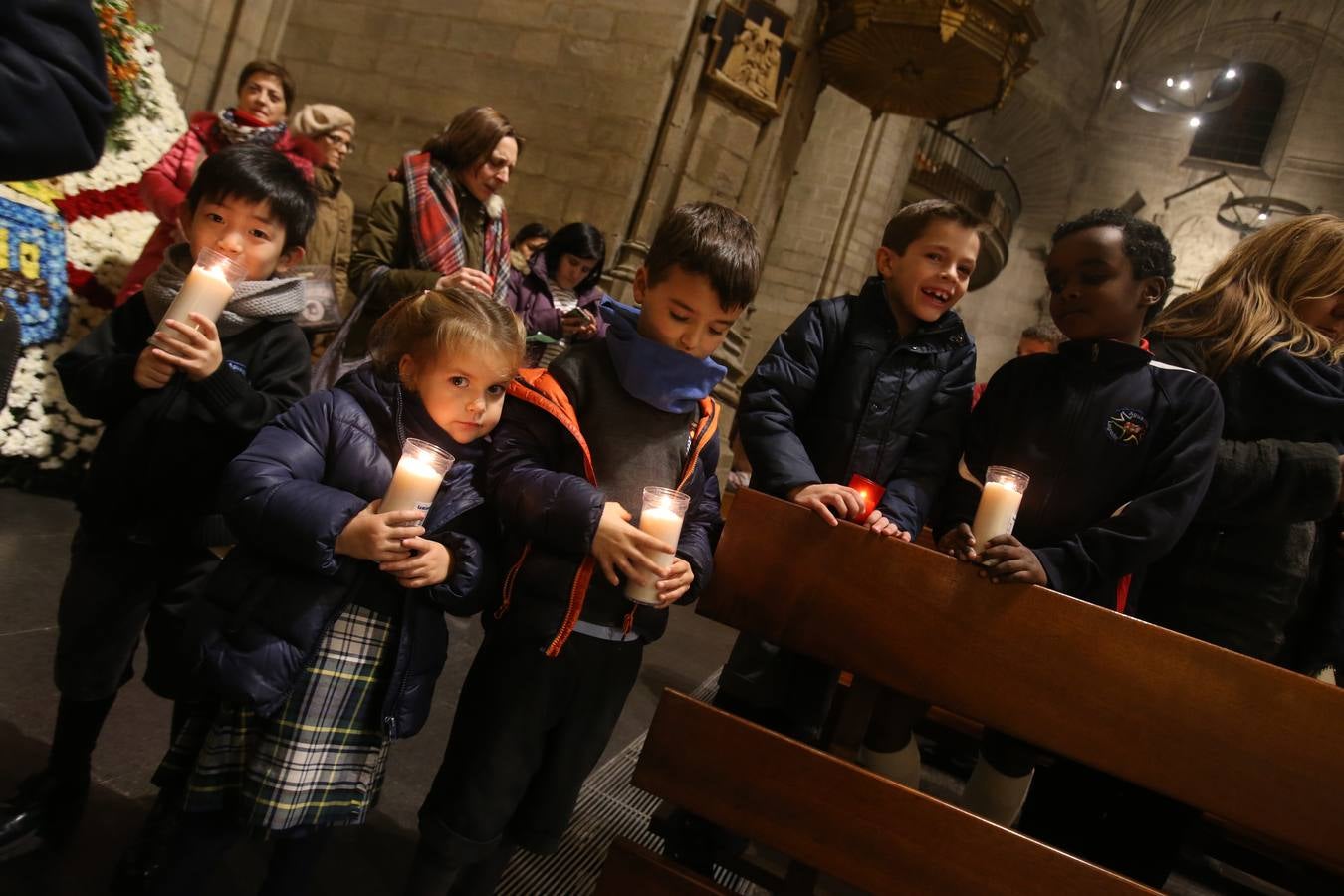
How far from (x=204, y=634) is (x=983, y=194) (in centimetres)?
1620

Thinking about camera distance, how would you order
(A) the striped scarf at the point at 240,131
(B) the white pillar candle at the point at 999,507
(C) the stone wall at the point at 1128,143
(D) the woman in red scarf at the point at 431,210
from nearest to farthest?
(B) the white pillar candle at the point at 999,507 < (D) the woman in red scarf at the point at 431,210 < (A) the striped scarf at the point at 240,131 < (C) the stone wall at the point at 1128,143

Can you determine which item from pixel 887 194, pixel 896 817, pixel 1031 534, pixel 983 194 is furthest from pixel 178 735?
pixel 983 194

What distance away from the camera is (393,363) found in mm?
1706

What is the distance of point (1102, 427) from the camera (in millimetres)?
2004

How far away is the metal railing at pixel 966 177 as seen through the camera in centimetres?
1381

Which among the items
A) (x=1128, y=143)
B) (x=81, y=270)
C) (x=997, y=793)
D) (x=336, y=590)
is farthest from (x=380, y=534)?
(x=1128, y=143)

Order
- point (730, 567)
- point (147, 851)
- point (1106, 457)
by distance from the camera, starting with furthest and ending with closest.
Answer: point (1106, 457), point (730, 567), point (147, 851)

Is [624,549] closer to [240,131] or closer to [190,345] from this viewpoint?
[190,345]

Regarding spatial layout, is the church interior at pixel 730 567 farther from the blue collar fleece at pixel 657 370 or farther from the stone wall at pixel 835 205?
the blue collar fleece at pixel 657 370

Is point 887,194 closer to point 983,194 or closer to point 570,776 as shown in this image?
point 983,194

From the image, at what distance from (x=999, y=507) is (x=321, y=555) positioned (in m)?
1.36

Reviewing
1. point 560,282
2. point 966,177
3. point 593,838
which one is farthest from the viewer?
point 966,177

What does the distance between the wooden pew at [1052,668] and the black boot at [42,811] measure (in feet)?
4.97

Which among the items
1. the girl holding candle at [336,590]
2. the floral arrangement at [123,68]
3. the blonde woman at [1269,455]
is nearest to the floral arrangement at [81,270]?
the floral arrangement at [123,68]
